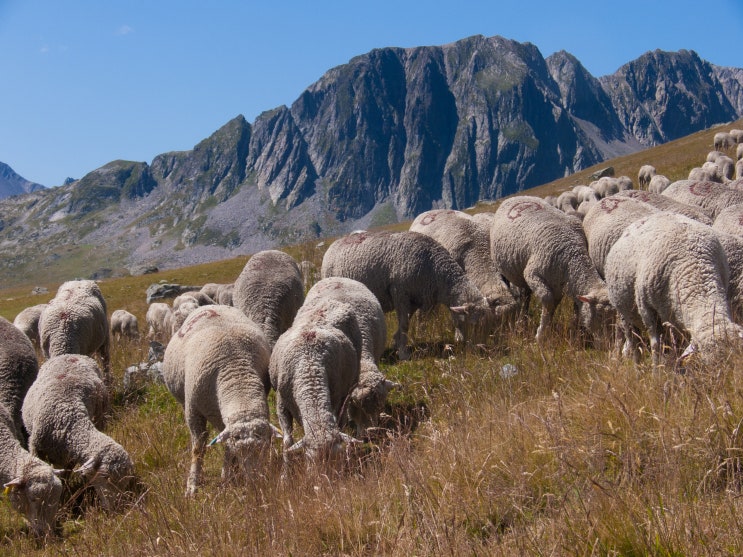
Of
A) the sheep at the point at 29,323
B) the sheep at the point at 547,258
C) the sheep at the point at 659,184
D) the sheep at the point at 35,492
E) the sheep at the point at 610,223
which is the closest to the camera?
the sheep at the point at 35,492

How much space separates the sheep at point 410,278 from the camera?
11523mm

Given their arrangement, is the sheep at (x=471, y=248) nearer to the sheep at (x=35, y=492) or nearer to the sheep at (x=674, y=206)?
the sheep at (x=674, y=206)

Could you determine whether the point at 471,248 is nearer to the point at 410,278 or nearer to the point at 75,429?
the point at 410,278

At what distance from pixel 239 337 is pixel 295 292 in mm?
4461

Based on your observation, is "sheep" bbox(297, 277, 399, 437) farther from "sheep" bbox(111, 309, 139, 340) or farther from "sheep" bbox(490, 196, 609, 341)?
"sheep" bbox(111, 309, 139, 340)

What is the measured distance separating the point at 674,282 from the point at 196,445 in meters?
5.86

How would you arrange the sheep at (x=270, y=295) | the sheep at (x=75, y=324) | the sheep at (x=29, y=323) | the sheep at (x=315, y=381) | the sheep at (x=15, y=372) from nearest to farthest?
the sheep at (x=315, y=381) → the sheep at (x=15, y=372) → the sheep at (x=75, y=324) → the sheep at (x=270, y=295) → the sheep at (x=29, y=323)

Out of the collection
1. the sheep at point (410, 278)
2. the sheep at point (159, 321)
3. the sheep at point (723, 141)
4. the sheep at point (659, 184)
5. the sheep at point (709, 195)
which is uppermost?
the sheep at point (723, 141)

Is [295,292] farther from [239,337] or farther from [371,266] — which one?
[239,337]

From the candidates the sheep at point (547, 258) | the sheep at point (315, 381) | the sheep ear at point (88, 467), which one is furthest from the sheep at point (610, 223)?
the sheep ear at point (88, 467)

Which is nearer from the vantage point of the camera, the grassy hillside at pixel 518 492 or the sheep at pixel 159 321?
the grassy hillside at pixel 518 492

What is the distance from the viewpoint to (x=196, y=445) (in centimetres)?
760

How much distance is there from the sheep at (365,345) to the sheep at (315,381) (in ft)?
0.63

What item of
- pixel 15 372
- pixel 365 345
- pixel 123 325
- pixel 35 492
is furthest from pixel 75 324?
pixel 123 325
